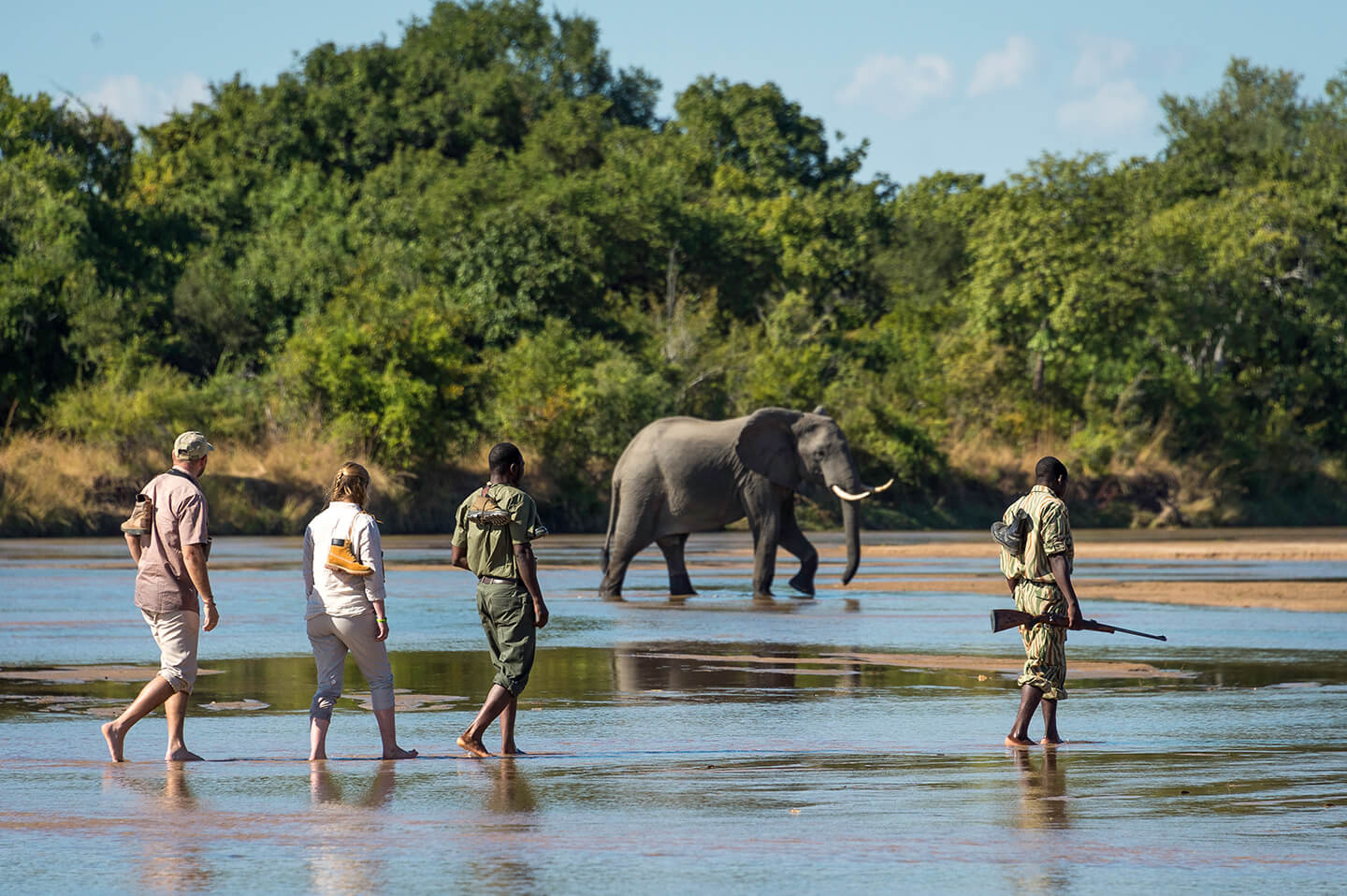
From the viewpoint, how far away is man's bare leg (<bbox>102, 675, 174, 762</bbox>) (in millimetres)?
9844

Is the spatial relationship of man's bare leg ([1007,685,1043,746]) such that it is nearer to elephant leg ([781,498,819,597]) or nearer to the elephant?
elephant leg ([781,498,819,597])

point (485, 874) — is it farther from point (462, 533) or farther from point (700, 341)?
point (700, 341)

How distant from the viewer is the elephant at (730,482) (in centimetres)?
2520

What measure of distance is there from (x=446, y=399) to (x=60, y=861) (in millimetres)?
40144

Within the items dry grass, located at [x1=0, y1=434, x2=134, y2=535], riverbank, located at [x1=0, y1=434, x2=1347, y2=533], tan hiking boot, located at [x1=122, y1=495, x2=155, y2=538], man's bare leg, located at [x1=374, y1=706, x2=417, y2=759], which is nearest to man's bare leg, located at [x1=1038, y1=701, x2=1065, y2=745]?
man's bare leg, located at [x1=374, y1=706, x2=417, y2=759]

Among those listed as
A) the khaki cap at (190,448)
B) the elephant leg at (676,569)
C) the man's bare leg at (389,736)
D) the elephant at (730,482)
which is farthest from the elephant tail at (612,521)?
the khaki cap at (190,448)

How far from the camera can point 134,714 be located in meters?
9.91

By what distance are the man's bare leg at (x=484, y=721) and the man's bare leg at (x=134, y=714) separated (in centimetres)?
150

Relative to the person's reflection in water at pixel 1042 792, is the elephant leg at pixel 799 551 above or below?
above

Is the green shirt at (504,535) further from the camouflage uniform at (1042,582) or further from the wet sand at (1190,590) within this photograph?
the wet sand at (1190,590)

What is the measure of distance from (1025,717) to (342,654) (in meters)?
3.59

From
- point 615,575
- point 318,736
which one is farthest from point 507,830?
point 615,575

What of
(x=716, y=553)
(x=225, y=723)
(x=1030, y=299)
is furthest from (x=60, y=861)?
(x=1030, y=299)

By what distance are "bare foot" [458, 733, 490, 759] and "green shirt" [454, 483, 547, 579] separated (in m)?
0.84
